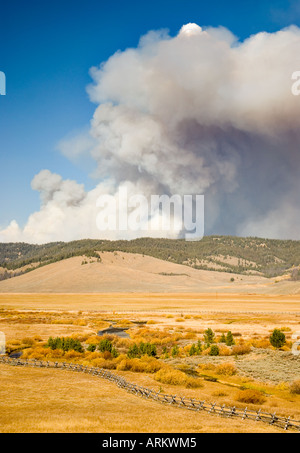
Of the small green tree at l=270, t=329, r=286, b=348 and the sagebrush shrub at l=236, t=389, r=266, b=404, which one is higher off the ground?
the sagebrush shrub at l=236, t=389, r=266, b=404

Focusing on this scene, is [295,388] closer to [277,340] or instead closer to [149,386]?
[149,386]

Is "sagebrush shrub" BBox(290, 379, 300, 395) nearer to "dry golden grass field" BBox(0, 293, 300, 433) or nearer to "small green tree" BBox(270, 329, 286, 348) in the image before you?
"dry golden grass field" BBox(0, 293, 300, 433)

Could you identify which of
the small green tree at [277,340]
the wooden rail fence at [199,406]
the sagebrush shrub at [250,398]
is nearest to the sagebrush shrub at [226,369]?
the sagebrush shrub at [250,398]

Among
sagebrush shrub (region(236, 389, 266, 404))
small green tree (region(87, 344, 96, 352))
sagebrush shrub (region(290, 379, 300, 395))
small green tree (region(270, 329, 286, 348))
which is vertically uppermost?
sagebrush shrub (region(236, 389, 266, 404))

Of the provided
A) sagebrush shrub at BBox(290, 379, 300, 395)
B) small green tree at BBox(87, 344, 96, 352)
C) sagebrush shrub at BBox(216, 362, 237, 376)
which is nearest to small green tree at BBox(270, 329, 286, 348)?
sagebrush shrub at BBox(216, 362, 237, 376)

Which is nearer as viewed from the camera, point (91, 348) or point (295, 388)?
point (295, 388)

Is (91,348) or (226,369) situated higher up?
(226,369)

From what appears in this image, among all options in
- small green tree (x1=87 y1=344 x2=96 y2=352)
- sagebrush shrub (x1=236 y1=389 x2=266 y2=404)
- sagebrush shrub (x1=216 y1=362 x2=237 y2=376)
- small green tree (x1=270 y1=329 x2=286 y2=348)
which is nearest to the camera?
sagebrush shrub (x1=236 y1=389 x2=266 y2=404)

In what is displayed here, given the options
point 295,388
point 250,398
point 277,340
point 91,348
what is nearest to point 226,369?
point 295,388

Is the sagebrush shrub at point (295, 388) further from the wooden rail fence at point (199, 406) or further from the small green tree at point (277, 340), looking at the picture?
the small green tree at point (277, 340)

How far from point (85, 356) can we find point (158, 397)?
56.3ft

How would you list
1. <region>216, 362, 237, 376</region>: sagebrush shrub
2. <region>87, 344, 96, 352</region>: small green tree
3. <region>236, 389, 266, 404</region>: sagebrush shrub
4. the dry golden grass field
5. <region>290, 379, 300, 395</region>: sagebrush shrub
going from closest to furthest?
the dry golden grass field
<region>236, 389, 266, 404</region>: sagebrush shrub
<region>290, 379, 300, 395</region>: sagebrush shrub
<region>216, 362, 237, 376</region>: sagebrush shrub
<region>87, 344, 96, 352</region>: small green tree

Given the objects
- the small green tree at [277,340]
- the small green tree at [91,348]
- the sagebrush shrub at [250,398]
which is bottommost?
the small green tree at [91,348]
